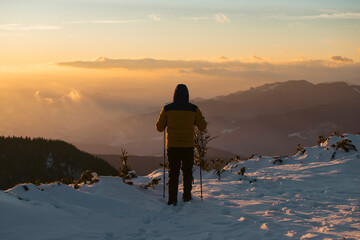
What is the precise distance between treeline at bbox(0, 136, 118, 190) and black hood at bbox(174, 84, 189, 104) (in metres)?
11.8

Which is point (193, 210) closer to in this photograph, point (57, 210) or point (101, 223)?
point (101, 223)

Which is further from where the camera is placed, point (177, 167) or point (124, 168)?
point (124, 168)

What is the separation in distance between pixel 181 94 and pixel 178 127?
28.8 inches

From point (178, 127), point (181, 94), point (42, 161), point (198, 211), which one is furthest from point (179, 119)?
point (42, 161)

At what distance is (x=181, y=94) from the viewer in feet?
25.9

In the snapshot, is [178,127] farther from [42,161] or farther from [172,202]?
[42,161]

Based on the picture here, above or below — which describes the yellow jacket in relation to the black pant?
above

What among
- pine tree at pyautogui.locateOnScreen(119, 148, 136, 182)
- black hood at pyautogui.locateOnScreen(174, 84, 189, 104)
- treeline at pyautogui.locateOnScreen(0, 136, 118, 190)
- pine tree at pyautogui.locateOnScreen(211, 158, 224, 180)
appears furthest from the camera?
treeline at pyautogui.locateOnScreen(0, 136, 118, 190)

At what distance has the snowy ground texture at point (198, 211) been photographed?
18.1 ft

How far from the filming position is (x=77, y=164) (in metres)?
19.5

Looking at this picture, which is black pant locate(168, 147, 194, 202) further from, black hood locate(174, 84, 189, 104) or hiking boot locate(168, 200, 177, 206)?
black hood locate(174, 84, 189, 104)

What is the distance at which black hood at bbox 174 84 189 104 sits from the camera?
25.9 feet

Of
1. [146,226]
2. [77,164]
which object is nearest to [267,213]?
[146,226]

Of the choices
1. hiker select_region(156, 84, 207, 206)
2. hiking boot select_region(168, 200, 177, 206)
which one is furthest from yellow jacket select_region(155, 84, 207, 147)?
hiking boot select_region(168, 200, 177, 206)
